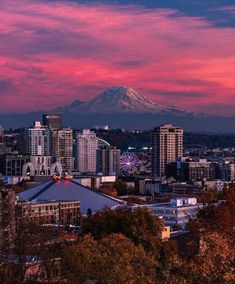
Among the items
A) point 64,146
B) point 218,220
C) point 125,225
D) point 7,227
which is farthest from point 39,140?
point 7,227

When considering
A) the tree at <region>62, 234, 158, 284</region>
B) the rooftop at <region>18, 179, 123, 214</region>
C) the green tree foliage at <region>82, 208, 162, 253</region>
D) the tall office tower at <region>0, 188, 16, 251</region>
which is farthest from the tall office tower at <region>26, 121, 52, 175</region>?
the tree at <region>62, 234, 158, 284</region>

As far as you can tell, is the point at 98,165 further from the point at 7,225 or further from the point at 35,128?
the point at 7,225

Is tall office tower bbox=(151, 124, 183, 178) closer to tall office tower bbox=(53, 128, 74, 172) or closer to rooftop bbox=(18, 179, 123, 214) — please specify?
tall office tower bbox=(53, 128, 74, 172)

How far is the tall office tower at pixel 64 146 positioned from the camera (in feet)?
500

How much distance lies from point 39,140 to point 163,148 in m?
25.9

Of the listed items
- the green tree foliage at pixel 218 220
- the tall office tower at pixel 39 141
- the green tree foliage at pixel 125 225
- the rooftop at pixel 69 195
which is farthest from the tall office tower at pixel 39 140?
the green tree foliage at pixel 125 225

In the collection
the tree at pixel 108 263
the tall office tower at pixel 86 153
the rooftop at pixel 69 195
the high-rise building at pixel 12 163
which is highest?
the tall office tower at pixel 86 153

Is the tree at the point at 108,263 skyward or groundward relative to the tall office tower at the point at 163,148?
groundward

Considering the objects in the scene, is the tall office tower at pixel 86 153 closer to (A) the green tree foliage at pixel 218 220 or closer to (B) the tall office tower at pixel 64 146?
(B) the tall office tower at pixel 64 146

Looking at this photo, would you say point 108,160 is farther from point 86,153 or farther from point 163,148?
point 86,153

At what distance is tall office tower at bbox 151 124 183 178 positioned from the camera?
5472 inches

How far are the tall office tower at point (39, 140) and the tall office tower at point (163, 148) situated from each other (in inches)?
736

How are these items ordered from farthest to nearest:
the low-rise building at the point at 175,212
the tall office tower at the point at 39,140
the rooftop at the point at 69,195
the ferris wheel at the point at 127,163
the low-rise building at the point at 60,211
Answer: the tall office tower at the point at 39,140
the ferris wheel at the point at 127,163
the rooftop at the point at 69,195
the low-rise building at the point at 60,211
the low-rise building at the point at 175,212

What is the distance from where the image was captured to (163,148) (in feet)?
465
